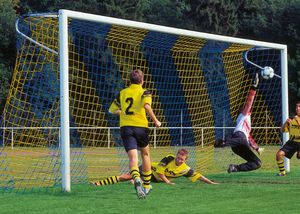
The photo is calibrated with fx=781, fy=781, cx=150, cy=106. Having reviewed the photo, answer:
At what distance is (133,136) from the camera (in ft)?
38.4

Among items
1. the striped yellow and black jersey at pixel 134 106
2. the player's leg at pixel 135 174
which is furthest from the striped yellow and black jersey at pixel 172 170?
the player's leg at pixel 135 174

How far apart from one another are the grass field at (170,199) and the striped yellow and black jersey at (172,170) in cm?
19

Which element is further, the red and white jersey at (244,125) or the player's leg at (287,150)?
the player's leg at (287,150)

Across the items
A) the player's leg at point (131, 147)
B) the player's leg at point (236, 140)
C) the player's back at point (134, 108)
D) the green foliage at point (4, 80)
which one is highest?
the player's back at point (134, 108)

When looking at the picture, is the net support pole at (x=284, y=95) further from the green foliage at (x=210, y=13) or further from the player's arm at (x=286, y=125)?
the green foliage at (x=210, y=13)

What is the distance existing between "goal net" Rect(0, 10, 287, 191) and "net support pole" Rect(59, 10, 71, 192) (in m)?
Result: 0.02

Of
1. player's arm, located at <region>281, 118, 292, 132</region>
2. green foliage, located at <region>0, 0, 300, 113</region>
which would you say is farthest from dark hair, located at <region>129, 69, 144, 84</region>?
green foliage, located at <region>0, 0, 300, 113</region>

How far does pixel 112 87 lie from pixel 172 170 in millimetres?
12768

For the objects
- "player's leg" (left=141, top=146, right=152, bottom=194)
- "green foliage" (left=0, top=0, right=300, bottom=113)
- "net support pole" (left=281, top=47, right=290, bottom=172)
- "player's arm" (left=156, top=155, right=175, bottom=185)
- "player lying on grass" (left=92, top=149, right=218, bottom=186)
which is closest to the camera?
"player's leg" (left=141, top=146, right=152, bottom=194)

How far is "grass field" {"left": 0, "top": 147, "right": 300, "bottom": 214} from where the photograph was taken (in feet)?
34.2

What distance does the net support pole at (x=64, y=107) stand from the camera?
42.9ft

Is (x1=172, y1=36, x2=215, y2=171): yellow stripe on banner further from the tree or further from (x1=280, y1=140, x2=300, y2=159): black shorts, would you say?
the tree

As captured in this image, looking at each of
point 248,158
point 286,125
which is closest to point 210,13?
point 286,125

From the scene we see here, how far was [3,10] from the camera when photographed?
51000mm
